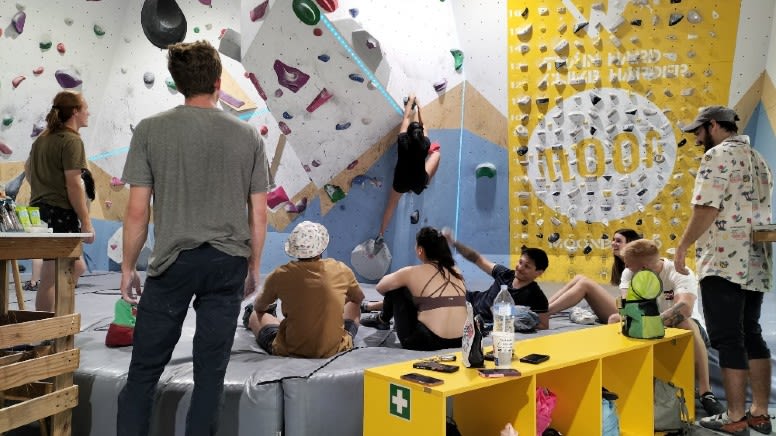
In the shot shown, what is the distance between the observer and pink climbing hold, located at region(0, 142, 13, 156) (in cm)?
604

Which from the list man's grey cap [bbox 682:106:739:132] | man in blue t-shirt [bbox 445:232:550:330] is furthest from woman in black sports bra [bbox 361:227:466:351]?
man's grey cap [bbox 682:106:739:132]

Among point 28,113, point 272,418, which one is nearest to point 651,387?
point 272,418

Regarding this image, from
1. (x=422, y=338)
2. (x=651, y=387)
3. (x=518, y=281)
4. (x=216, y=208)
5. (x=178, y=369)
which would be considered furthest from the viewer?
(x=518, y=281)

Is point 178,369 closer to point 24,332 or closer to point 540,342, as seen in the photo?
point 24,332

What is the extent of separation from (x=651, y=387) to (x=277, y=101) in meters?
3.65

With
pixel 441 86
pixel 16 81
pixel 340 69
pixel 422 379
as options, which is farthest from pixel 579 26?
pixel 16 81

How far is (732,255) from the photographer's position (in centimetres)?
311

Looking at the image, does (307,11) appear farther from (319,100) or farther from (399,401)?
(399,401)

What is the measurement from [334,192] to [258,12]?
1.75m

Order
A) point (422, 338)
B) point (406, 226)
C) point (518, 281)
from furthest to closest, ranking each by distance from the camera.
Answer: point (406, 226) → point (518, 281) → point (422, 338)

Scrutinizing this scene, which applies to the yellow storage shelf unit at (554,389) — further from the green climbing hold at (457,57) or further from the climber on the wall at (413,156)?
the green climbing hold at (457,57)

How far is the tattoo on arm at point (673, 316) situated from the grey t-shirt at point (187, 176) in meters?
2.37

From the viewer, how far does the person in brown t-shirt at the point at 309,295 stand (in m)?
3.06

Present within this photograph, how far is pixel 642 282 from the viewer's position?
3146 mm
